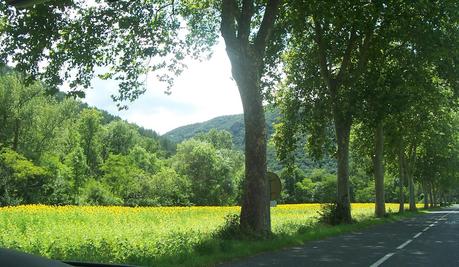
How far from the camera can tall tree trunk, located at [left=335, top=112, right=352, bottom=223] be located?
2530 cm

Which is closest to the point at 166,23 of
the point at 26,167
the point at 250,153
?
the point at 250,153

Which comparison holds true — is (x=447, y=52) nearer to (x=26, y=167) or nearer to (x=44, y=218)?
(x=44, y=218)

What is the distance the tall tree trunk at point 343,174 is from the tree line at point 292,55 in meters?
0.06

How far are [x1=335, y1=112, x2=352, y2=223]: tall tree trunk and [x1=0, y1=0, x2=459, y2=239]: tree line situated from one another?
2.2 inches

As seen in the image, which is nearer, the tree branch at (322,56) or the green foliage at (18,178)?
the tree branch at (322,56)

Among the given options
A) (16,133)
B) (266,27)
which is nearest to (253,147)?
(266,27)

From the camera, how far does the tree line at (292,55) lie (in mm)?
16281

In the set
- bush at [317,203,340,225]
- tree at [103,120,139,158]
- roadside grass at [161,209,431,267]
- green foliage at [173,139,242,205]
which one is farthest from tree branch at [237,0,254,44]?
tree at [103,120,139,158]

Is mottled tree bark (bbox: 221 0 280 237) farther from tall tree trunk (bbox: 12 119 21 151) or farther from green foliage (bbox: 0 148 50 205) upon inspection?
tall tree trunk (bbox: 12 119 21 151)

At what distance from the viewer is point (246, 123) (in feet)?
54.9

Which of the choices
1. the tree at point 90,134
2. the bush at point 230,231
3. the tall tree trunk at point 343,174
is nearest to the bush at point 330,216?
the tall tree trunk at point 343,174

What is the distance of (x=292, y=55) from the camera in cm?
3192

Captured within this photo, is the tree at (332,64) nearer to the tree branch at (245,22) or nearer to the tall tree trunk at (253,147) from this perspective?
the tree branch at (245,22)

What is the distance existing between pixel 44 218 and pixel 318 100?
52.1 feet
